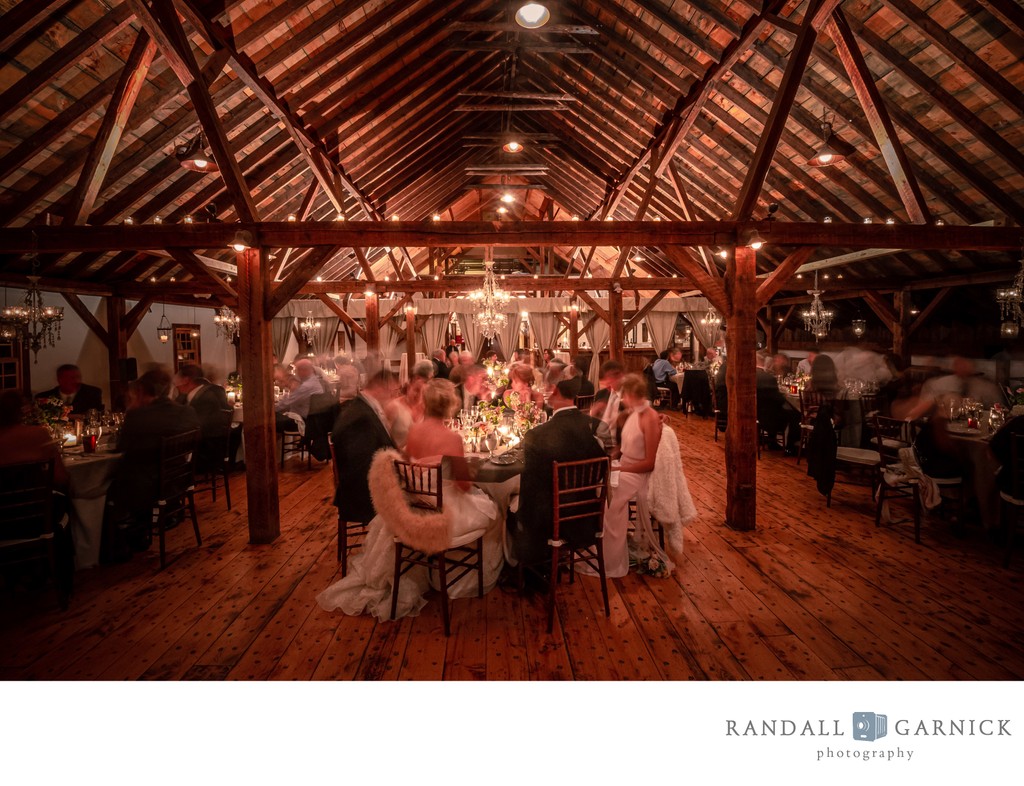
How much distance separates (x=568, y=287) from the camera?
10.8m

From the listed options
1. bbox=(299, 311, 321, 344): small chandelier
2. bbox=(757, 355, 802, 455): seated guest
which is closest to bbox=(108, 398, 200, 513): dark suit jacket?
bbox=(757, 355, 802, 455): seated guest

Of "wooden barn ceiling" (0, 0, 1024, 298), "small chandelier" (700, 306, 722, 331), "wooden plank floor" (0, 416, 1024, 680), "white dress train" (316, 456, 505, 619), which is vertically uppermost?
"wooden barn ceiling" (0, 0, 1024, 298)

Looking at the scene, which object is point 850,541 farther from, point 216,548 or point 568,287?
point 568,287

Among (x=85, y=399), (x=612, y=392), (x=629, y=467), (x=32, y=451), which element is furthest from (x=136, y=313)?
(x=629, y=467)

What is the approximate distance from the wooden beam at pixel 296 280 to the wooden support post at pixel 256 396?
0.19 feet

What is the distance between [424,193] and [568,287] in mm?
3653

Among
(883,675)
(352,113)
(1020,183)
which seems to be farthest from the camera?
(352,113)

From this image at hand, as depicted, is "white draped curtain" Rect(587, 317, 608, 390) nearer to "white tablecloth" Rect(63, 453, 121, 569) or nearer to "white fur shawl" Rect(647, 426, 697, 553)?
"white fur shawl" Rect(647, 426, 697, 553)

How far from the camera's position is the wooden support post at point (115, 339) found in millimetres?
9336

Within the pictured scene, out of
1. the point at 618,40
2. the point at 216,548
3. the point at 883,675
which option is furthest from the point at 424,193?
the point at 883,675

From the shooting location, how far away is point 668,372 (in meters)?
12.5

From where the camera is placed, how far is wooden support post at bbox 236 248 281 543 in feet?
14.3

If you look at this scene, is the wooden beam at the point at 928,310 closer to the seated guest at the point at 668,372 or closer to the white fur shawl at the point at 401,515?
the seated guest at the point at 668,372

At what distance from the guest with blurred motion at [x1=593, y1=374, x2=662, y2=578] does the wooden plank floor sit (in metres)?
0.20
